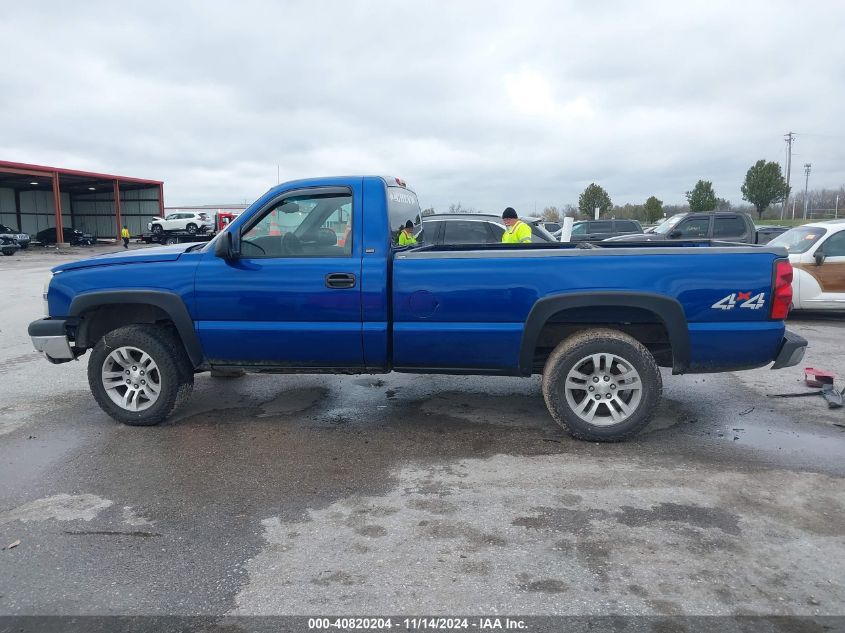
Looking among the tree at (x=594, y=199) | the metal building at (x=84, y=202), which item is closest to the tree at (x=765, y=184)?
the tree at (x=594, y=199)

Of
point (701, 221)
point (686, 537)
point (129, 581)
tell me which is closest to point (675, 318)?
point (686, 537)

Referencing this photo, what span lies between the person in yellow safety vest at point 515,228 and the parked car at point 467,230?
1.47 metres

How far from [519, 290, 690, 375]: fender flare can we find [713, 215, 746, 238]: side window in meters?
10.9

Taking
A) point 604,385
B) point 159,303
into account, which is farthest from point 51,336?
point 604,385

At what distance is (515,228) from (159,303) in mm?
5314

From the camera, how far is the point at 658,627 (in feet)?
8.41

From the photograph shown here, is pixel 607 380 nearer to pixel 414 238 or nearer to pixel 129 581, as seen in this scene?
pixel 414 238

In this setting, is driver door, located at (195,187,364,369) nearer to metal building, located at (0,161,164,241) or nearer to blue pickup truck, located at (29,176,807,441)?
blue pickup truck, located at (29,176,807,441)

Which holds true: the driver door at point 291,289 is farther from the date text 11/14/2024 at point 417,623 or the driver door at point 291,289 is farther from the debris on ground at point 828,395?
the debris on ground at point 828,395

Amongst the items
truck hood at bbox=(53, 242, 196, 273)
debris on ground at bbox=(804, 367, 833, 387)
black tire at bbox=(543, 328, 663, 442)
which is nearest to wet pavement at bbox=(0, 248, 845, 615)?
black tire at bbox=(543, 328, 663, 442)

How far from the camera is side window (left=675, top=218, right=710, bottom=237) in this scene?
14172 mm

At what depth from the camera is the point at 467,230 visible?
34.5ft

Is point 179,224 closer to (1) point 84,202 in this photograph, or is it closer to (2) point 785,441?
(1) point 84,202

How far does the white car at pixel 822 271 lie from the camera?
9430 mm
